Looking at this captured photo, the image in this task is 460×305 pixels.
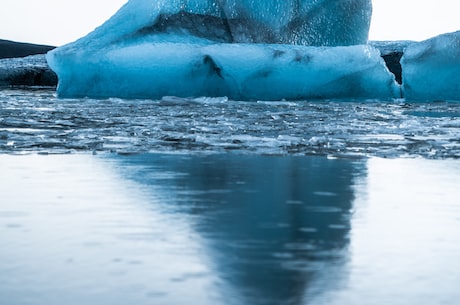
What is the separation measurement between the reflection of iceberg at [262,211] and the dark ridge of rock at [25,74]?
503 inches

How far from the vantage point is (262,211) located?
0.98 m

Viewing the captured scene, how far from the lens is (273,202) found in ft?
3.50

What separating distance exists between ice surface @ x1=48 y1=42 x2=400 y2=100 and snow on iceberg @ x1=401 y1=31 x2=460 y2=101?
2.22 feet

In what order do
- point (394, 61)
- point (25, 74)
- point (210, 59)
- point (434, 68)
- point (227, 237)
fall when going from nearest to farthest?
point (227, 237) → point (210, 59) → point (434, 68) → point (394, 61) → point (25, 74)

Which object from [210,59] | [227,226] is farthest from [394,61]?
[227,226]

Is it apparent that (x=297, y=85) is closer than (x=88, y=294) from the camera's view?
No

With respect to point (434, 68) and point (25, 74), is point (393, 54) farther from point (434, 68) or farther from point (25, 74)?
point (25, 74)

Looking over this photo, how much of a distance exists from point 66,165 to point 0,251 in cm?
83

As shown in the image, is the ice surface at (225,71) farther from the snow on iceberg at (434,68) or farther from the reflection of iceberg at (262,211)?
the reflection of iceberg at (262,211)

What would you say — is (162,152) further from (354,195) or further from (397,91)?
(397,91)

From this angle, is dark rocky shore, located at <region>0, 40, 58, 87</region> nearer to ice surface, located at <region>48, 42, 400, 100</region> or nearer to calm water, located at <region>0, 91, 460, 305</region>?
ice surface, located at <region>48, 42, 400, 100</region>

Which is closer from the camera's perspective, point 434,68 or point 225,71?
point 225,71

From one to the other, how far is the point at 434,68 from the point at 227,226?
7444 millimetres

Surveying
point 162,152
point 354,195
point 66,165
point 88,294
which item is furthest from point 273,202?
point 162,152
